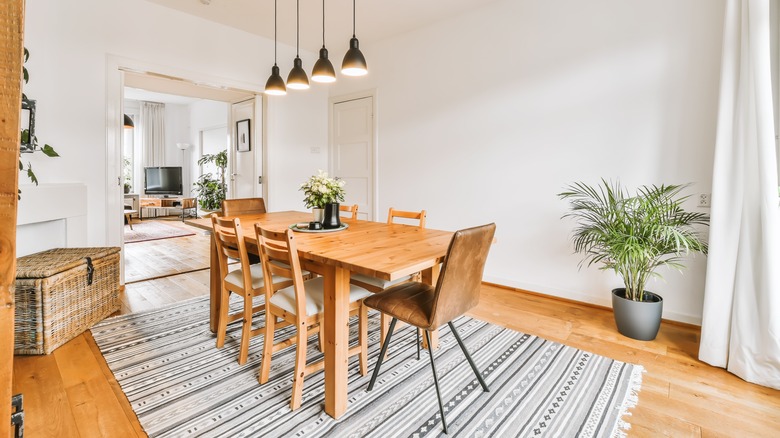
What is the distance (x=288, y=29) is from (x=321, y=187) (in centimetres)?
277

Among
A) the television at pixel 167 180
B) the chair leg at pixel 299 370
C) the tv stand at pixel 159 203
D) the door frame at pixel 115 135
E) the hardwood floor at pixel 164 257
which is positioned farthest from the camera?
the television at pixel 167 180

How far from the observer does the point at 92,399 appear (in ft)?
5.75

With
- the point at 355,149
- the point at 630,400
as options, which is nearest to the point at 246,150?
the point at 355,149

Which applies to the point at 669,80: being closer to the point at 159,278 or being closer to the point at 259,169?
the point at 259,169

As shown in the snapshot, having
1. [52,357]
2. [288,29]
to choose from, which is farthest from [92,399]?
[288,29]

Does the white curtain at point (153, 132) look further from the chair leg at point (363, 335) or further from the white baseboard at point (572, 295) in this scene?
the chair leg at point (363, 335)

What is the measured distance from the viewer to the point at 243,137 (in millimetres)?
4941

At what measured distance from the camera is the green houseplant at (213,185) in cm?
786

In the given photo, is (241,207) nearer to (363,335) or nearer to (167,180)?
(363,335)

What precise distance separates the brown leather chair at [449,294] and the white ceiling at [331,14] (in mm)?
2821

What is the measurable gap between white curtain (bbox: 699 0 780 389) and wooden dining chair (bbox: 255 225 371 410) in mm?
2010

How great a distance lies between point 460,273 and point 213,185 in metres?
7.67

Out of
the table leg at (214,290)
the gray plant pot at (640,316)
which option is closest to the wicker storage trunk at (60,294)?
the table leg at (214,290)

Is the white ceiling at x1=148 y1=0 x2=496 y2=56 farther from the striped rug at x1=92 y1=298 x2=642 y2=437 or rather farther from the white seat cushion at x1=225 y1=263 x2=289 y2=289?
the striped rug at x1=92 y1=298 x2=642 y2=437
